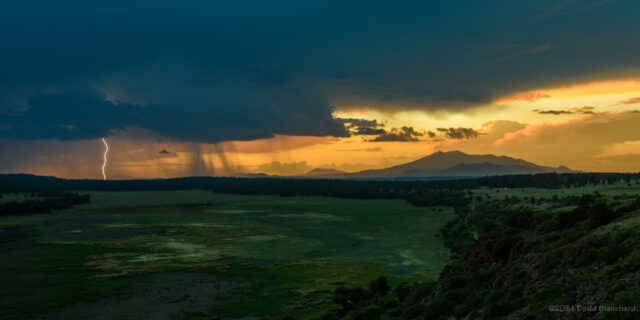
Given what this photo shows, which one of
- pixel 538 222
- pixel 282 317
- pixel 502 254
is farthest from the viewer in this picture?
pixel 282 317

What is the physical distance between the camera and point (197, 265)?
60.8m

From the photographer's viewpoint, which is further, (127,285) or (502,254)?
(127,285)

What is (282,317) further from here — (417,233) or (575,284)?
(417,233)

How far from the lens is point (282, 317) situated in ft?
124

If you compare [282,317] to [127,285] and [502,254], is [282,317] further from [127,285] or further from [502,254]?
[127,285]

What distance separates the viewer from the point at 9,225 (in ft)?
369

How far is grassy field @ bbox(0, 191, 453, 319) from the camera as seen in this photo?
4250cm

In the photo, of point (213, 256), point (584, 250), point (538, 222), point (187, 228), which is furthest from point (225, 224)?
point (584, 250)

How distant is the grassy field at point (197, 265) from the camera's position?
139 ft

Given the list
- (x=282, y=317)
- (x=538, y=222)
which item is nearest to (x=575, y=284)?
(x=538, y=222)

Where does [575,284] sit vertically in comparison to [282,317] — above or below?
above

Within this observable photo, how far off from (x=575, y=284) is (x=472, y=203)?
123 meters

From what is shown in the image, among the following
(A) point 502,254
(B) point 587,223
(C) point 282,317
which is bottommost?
(C) point 282,317

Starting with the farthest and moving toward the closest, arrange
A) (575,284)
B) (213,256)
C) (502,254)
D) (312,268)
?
(213,256), (312,268), (502,254), (575,284)
